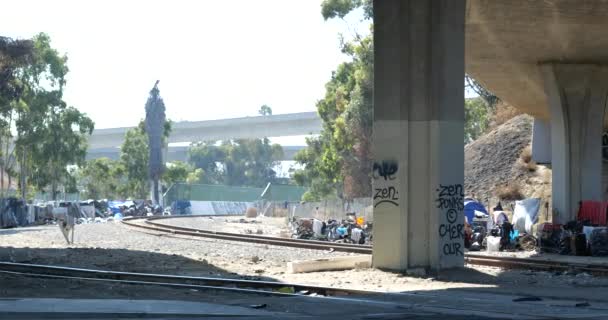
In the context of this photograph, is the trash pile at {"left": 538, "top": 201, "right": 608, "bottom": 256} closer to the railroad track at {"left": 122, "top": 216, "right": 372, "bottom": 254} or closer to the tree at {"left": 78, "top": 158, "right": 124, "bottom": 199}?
the railroad track at {"left": 122, "top": 216, "right": 372, "bottom": 254}

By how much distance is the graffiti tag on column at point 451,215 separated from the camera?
77.2ft

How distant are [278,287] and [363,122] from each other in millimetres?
59195

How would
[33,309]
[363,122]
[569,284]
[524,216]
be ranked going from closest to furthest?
[33,309], [569,284], [524,216], [363,122]

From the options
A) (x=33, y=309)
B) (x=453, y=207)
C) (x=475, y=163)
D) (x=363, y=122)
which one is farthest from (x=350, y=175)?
(x=33, y=309)

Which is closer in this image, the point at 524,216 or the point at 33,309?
the point at 33,309

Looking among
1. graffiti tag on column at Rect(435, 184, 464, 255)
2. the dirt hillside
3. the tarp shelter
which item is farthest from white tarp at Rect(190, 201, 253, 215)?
graffiti tag on column at Rect(435, 184, 464, 255)

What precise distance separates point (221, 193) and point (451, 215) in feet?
310

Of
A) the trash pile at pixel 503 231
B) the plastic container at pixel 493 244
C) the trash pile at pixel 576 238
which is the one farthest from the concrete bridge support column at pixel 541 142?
the plastic container at pixel 493 244

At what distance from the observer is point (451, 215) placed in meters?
23.8

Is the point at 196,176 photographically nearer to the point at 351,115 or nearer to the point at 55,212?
the point at 351,115

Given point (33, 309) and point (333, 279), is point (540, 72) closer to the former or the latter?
point (333, 279)

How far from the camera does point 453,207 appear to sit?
23750 millimetres

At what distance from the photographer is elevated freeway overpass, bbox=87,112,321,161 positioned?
127m

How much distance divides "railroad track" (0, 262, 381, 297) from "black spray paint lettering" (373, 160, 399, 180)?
4935 mm
